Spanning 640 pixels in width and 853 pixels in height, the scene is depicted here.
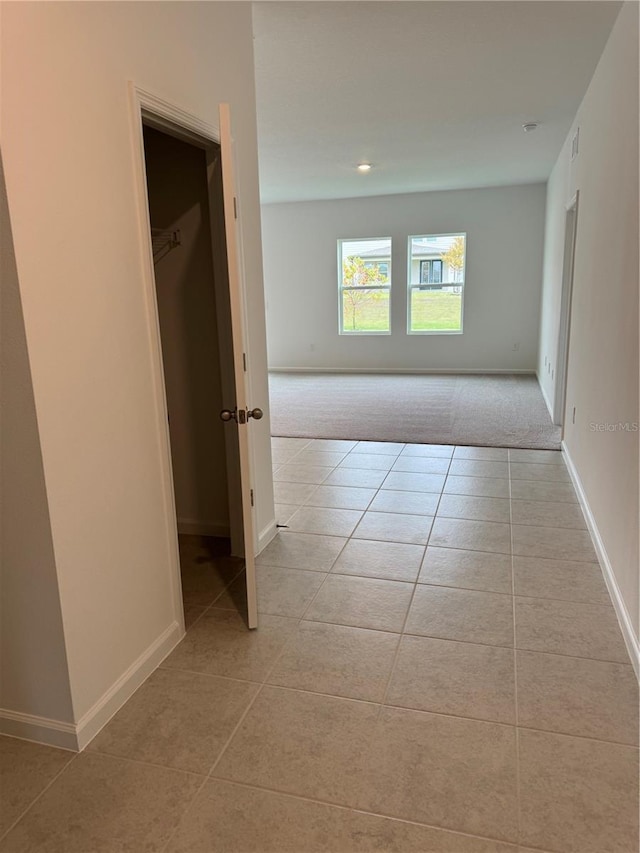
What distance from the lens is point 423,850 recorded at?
1.43 meters

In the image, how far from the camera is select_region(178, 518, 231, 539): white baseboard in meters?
3.39

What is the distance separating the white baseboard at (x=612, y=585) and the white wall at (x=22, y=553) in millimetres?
1964

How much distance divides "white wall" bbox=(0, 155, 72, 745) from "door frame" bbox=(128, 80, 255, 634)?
1.89ft

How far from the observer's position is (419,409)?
6.54 m

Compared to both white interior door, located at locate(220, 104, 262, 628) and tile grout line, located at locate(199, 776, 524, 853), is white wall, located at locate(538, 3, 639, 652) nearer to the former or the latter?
tile grout line, located at locate(199, 776, 524, 853)

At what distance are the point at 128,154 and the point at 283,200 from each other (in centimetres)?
754

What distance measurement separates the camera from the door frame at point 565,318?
4832mm

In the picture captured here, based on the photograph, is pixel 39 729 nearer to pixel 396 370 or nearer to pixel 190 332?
pixel 190 332

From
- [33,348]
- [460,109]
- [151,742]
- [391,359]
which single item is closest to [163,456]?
[33,348]

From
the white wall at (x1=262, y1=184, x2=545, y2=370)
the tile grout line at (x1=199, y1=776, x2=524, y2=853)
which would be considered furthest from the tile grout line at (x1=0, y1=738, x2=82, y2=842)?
the white wall at (x1=262, y1=184, x2=545, y2=370)

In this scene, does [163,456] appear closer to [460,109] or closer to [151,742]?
[151,742]

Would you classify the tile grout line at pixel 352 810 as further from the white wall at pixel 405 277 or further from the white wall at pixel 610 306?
the white wall at pixel 405 277

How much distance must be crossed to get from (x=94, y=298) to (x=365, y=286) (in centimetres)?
782

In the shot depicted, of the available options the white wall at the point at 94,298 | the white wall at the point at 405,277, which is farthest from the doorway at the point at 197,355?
the white wall at the point at 405,277
